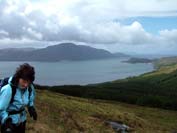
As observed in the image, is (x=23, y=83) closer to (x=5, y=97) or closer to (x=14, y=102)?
(x=5, y=97)

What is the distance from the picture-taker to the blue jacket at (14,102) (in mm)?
9414

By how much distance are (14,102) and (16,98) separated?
A: 139mm

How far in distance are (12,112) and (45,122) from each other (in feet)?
41.1

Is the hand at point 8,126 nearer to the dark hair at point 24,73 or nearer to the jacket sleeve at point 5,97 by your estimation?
the jacket sleeve at point 5,97

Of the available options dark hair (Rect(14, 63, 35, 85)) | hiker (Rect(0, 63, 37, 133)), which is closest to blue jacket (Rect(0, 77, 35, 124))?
hiker (Rect(0, 63, 37, 133))

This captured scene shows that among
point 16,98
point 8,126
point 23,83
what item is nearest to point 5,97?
point 16,98

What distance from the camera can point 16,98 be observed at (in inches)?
384

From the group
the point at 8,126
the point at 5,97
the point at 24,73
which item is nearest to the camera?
the point at 24,73

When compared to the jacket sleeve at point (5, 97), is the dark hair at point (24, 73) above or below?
above

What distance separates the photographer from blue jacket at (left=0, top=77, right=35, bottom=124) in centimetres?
941

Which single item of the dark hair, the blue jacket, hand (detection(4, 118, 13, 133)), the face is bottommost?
hand (detection(4, 118, 13, 133))

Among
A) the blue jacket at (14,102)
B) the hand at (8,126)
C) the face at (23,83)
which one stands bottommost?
the hand at (8,126)

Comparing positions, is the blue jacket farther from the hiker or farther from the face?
the face

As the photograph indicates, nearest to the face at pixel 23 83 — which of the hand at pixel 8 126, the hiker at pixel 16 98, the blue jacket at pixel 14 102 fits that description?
the hiker at pixel 16 98
